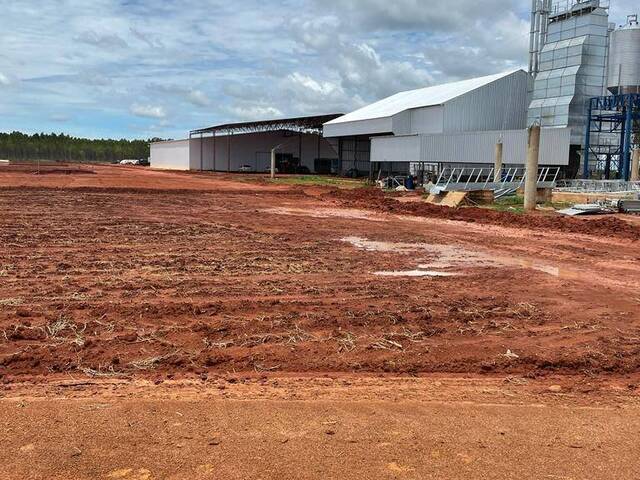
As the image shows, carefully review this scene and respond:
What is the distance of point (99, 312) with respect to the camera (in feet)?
25.4

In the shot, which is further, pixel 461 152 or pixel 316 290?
pixel 461 152

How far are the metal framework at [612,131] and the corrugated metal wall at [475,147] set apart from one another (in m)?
3.27

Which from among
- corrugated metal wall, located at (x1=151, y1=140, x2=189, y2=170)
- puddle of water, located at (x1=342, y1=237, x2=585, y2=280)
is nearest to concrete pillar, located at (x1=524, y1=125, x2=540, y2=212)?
puddle of water, located at (x1=342, y1=237, x2=585, y2=280)

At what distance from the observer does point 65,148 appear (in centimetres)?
14512

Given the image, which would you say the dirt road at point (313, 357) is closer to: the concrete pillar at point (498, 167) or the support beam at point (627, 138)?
the concrete pillar at point (498, 167)

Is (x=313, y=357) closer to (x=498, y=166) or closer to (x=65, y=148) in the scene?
(x=498, y=166)

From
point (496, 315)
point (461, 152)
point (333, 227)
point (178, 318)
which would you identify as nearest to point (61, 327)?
point (178, 318)

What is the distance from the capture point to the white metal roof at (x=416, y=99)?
5158 cm

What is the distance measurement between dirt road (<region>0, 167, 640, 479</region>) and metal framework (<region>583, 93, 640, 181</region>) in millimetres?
26833

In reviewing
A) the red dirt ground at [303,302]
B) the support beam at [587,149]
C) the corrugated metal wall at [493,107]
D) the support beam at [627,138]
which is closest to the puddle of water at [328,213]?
the red dirt ground at [303,302]

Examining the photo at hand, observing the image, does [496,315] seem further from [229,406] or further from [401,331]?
[229,406]

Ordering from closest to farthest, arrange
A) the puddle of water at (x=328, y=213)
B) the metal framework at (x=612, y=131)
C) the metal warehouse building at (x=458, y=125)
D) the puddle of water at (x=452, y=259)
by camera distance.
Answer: the puddle of water at (x=452, y=259) → the puddle of water at (x=328, y=213) → the metal framework at (x=612, y=131) → the metal warehouse building at (x=458, y=125)

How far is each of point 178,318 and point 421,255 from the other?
689 centimetres

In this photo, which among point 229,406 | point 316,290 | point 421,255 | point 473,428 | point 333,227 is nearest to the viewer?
point 473,428
